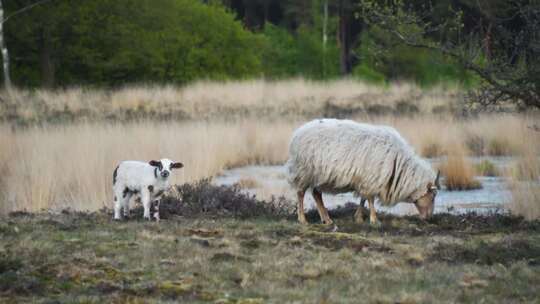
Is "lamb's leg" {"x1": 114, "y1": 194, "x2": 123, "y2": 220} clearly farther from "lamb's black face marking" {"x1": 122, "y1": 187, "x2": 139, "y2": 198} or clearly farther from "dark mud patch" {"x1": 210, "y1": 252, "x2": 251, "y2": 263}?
"dark mud patch" {"x1": 210, "y1": 252, "x2": 251, "y2": 263}

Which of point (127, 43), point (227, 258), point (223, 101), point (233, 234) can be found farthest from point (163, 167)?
point (127, 43)

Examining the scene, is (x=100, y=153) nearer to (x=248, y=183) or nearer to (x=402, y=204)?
(x=248, y=183)

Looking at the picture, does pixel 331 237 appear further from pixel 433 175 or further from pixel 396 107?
pixel 396 107

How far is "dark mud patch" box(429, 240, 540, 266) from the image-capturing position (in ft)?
29.4

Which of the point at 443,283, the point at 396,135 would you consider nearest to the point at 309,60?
the point at 396,135

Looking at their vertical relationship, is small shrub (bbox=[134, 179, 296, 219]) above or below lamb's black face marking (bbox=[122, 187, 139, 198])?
below

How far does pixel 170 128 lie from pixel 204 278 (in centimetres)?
1095

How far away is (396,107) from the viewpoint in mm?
26656

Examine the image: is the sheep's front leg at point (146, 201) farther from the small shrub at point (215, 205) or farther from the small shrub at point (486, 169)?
the small shrub at point (486, 169)

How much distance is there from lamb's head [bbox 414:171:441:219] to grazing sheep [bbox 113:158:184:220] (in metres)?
2.86

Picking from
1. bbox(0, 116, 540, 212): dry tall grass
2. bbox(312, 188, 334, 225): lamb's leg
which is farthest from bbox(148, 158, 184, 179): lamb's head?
bbox(0, 116, 540, 212): dry tall grass

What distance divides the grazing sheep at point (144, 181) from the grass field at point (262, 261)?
286 millimetres

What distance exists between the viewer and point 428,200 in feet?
38.4

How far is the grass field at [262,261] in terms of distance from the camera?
7582 mm
